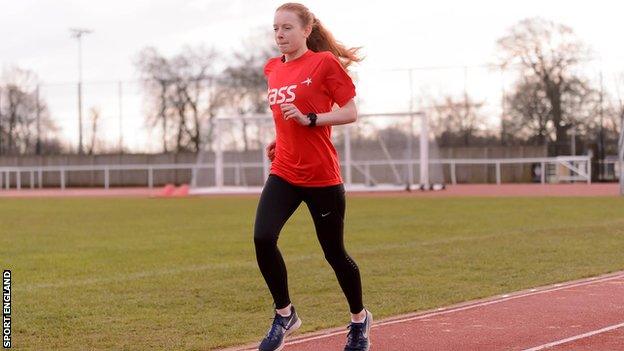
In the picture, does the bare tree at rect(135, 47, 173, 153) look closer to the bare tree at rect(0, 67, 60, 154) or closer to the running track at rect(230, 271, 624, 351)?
the bare tree at rect(0, 67, 60, 154)

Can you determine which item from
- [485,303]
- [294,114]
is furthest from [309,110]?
[485,303]

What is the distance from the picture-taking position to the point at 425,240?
58.7ft

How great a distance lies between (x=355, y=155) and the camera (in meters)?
45.8

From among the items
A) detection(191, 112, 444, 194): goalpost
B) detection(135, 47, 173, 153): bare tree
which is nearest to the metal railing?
detection(191, 112, 444, 194): goalpost

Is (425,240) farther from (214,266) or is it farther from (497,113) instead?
(497,113)

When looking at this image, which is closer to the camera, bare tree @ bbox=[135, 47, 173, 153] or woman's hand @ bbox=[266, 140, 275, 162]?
woman's hand @ bbox=[266, 140, 275, 162]

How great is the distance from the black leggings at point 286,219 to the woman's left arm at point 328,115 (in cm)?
43

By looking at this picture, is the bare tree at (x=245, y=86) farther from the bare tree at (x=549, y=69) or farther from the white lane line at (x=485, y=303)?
the white lane line at (x=485, y=303)

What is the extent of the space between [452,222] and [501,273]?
10062 mm

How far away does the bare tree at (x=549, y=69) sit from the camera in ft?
181

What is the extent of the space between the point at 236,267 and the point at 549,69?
1784 inches

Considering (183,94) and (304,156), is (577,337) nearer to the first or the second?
(304,156)

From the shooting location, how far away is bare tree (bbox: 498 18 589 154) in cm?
5512

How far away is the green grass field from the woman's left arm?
1.80 meters
